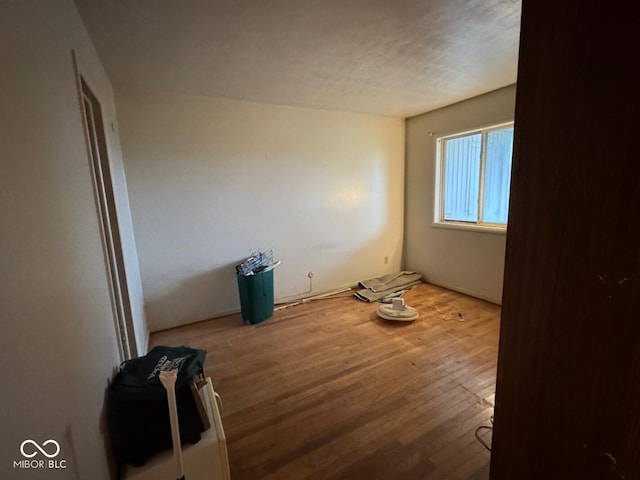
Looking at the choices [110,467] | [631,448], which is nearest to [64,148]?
[110,467]

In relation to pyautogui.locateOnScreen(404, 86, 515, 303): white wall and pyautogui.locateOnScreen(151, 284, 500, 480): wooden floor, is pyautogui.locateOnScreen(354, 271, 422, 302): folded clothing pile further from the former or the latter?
pyautogui.locateOnScreen(151, 284, 500, 480): wooden floor

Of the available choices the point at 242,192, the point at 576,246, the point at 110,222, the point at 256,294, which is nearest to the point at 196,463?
the point at 576,246

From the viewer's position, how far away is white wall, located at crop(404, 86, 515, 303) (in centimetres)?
349

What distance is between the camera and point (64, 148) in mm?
1124

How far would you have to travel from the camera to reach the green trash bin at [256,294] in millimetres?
3180

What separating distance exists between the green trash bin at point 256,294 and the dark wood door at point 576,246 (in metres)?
2.53

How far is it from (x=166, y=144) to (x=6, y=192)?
260cm

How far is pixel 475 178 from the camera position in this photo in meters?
3.81

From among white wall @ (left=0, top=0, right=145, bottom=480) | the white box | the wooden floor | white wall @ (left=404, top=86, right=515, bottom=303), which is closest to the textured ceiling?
white wall @ (left=404, top=86, right=515, bottom=303)

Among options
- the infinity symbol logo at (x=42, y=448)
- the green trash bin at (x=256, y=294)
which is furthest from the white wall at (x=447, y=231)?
the infinity symbol logo at (x=42, y=448)

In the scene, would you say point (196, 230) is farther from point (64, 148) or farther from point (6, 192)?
point (6, 192)

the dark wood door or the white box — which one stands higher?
the dark wood door

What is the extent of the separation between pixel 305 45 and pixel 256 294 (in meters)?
2.35
